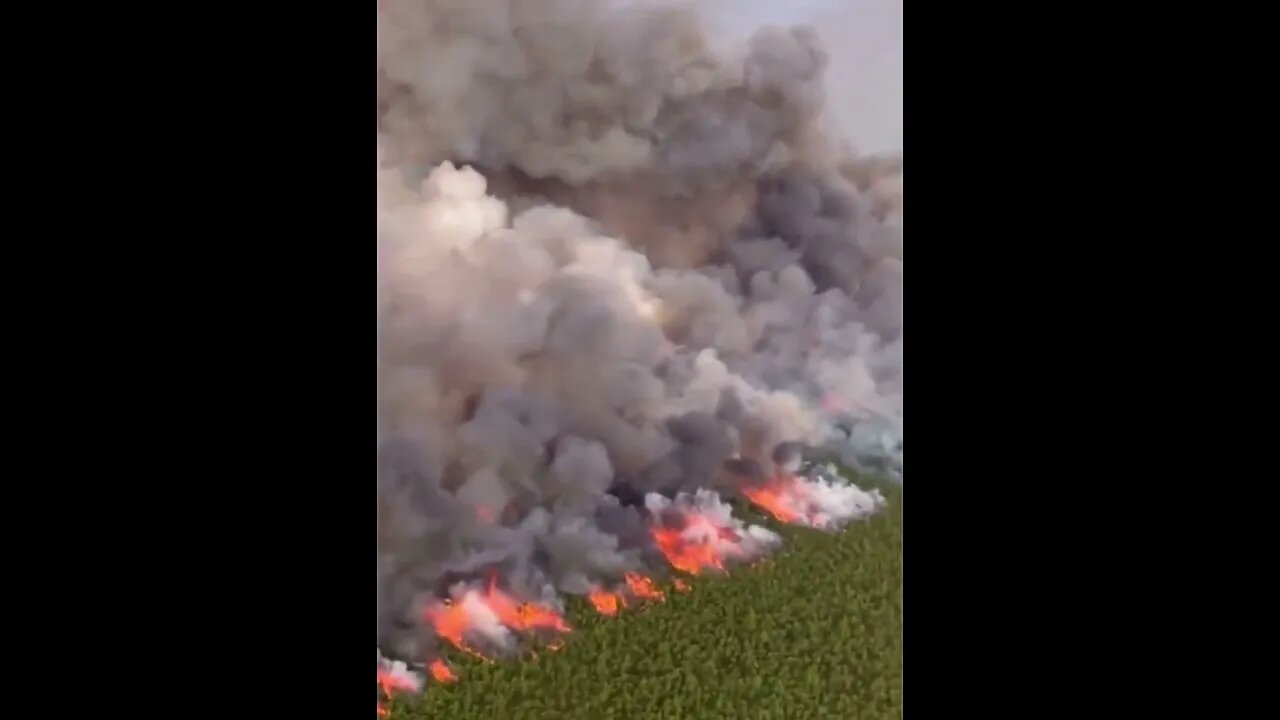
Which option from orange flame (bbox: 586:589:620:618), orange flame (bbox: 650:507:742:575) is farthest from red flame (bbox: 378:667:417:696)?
orange flame (bbox: 650:507:742:575)

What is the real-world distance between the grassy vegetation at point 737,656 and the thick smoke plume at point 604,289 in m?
0.10

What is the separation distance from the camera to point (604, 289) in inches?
88.7

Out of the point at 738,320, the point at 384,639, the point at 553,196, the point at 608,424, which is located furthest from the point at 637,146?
the point at 384,639

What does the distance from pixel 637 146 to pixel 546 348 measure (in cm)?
47

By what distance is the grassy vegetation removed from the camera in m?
2.20

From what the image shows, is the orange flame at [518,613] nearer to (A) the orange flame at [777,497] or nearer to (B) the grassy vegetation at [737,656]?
(B) the grassy vegetation at [737,656]

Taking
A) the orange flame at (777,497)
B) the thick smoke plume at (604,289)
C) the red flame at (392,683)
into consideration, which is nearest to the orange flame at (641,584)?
the thick smoke plume at (604,289)

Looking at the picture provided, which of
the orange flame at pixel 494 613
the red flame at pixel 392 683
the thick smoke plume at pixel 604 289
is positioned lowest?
the red flame at pixel 392 683

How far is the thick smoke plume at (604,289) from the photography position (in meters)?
2.23

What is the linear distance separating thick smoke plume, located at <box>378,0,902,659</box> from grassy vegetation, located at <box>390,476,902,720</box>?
101mm

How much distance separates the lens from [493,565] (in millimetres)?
2221

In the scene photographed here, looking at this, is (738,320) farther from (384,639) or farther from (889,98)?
(384,639)

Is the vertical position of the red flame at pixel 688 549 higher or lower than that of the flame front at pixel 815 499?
lower

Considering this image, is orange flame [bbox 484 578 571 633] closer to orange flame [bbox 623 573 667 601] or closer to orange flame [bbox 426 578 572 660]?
orange flame [bbox 426 578 572 660]
